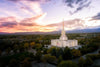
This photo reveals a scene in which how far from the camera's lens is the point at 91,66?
14781 millimetres

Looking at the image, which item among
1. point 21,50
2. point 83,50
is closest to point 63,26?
point 83,50

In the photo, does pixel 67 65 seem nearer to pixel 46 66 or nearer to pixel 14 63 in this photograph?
pixel 46 66

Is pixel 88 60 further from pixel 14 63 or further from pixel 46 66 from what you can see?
pixel 14 63

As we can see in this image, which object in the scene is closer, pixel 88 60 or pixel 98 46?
pixel 88 60

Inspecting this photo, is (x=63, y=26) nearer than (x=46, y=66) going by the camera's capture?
No

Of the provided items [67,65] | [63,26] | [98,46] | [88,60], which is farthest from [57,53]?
[98,46]

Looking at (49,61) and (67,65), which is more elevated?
(67,65)

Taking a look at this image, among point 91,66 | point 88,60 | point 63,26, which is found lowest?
point 91,66

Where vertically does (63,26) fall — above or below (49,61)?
above

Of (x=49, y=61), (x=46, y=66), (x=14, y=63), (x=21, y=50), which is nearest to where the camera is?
(x=14, y=63)

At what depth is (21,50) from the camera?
25406 millimetres

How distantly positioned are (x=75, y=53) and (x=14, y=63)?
13739 millimetres

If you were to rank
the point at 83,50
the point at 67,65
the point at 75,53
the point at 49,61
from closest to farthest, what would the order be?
the point at 67,65 → the point at 49,61 → the point at 75,53 → the point at 83,50

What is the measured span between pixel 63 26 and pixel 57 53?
15704 millimetres
